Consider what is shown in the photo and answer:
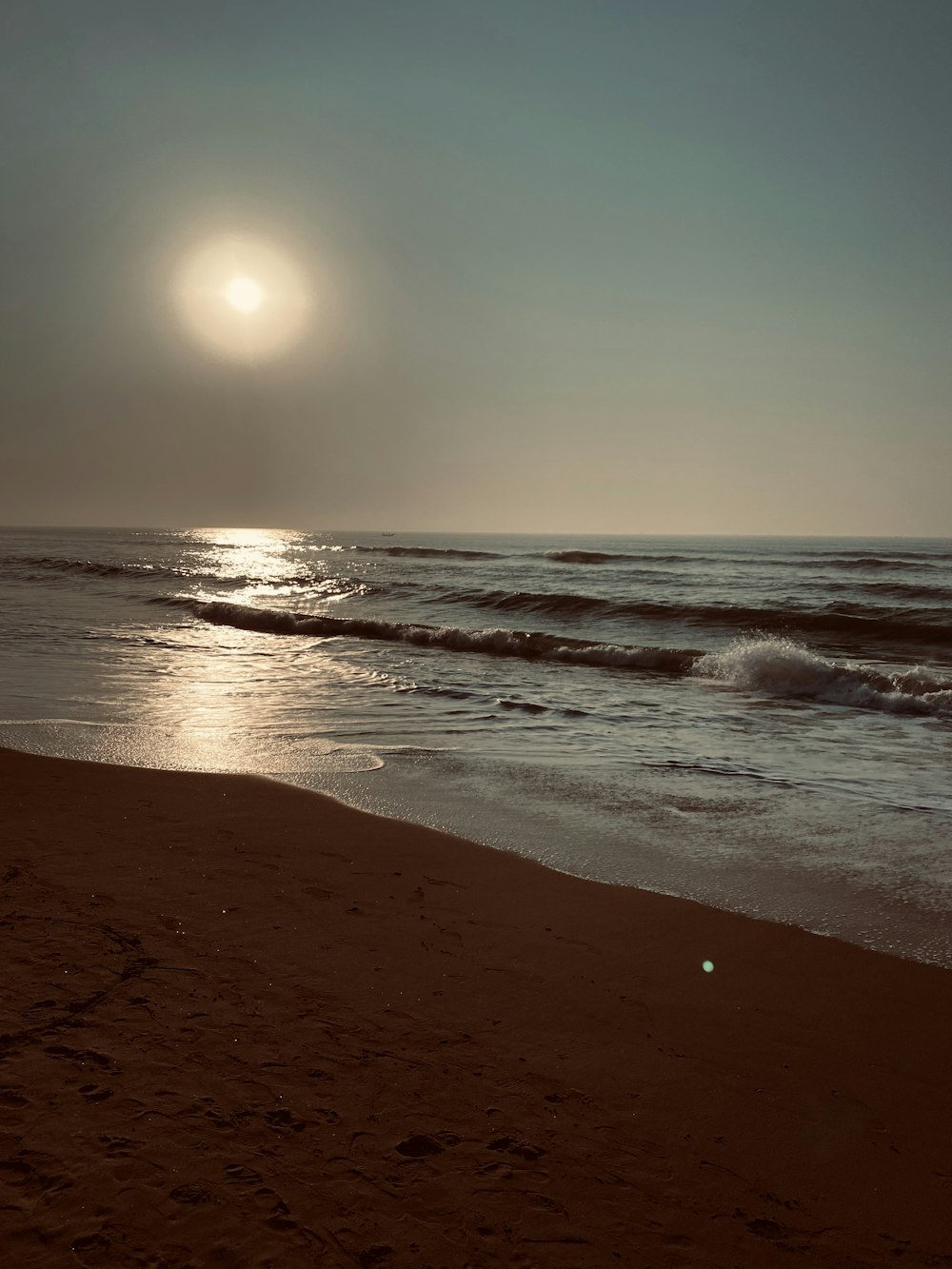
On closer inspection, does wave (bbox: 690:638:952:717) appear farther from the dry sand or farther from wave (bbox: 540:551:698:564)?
wave (bbox: 540:551:698:564)

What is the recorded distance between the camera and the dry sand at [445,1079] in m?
2.09

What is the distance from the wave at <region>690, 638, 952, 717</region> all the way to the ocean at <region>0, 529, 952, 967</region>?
34 mm

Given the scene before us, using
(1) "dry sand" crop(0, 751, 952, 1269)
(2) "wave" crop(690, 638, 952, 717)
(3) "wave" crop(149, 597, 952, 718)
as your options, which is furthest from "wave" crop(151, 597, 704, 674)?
(1) "dry sand" crop(0, 751, 952, 1269)

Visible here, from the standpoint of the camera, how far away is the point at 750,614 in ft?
71.9

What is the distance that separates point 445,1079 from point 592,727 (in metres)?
6.49

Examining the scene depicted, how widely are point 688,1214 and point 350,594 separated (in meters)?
26.4

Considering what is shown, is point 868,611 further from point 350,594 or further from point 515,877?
point 515,877

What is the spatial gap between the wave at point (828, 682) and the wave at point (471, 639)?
1.44 meters

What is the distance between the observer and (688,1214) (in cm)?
220

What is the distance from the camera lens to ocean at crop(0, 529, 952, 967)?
16.2ft

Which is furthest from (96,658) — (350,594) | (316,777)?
(350,594)

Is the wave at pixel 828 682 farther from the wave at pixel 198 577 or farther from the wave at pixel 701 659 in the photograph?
the wave at pixel 198 577

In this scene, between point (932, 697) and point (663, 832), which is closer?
A: point (663, 832)

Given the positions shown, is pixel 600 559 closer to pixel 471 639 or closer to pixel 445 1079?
pixel 471 639
